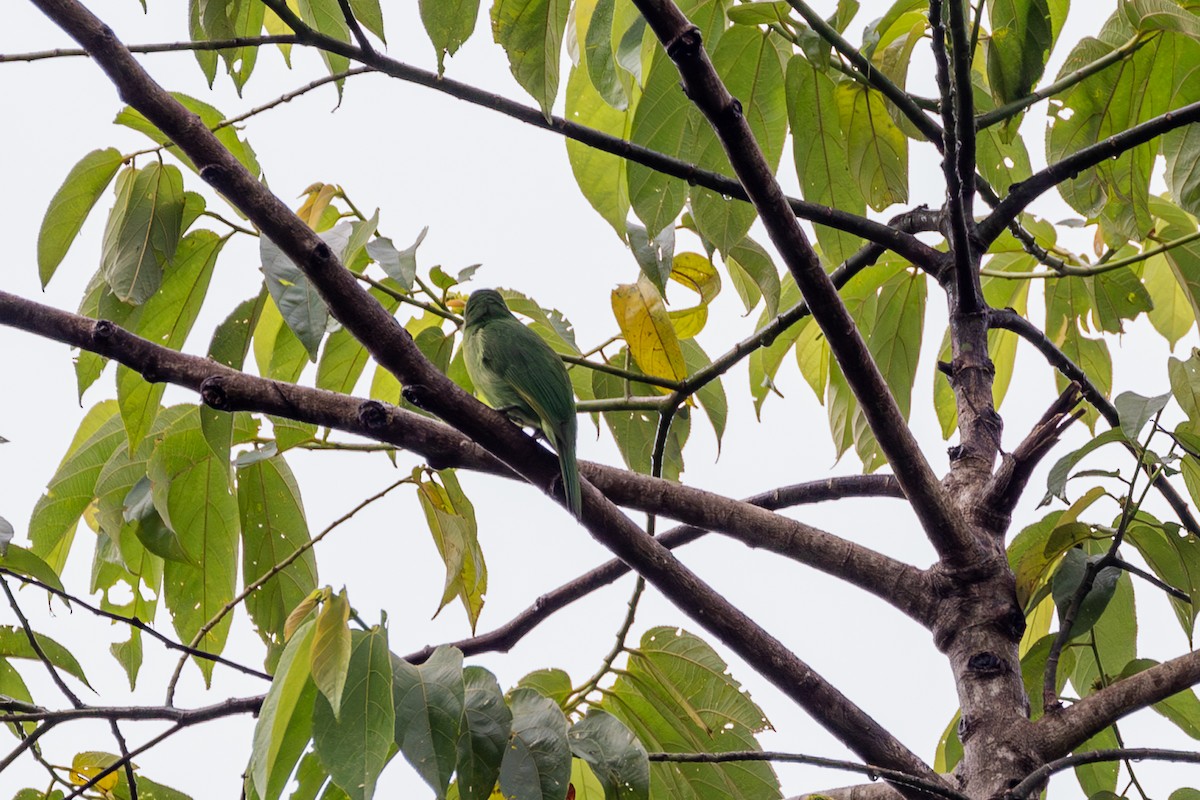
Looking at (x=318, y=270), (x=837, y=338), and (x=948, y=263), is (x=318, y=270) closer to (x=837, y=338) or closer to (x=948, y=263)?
(x=837, y=338)

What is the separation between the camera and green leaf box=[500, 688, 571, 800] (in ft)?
5.50

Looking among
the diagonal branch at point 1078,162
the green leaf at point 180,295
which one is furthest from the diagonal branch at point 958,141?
the green leaf at point 180,295

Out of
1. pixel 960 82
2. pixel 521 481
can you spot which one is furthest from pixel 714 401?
pixel 960 82

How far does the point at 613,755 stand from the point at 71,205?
1.55m

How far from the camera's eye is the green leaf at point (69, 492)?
266cm

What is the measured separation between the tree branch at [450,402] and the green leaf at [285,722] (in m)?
0.43

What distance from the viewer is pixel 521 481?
2076mm

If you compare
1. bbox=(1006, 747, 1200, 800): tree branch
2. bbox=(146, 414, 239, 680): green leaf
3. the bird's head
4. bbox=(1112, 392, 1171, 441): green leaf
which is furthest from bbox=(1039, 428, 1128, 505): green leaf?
bbox=(146, 414, 239, 680): green leaf

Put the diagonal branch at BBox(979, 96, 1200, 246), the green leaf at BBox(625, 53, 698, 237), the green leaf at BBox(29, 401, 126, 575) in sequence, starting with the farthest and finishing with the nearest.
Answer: the green leaf at BBox(29, 401, 126, 575) → the green leaf at BBox(625, 53, 698, 237) → the diagonal branch at BBox(979, 96, 1200, 246)

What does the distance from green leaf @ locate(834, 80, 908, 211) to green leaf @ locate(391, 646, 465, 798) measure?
1390 mm

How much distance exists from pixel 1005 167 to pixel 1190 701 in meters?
1.35

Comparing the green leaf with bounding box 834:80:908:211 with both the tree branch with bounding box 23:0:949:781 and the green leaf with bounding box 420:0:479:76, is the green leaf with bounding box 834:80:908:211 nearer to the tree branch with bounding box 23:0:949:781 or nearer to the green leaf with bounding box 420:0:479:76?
the tree branch with bounding box 23:0:949:781

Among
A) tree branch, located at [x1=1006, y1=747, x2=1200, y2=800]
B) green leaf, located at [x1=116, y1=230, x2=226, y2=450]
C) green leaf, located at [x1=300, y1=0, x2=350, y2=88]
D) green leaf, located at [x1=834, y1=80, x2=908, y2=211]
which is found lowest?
tree branch, located at [x1=1006, y1=747, x2=1200, y2=800]

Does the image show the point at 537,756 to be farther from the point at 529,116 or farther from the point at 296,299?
the point at 529,116
